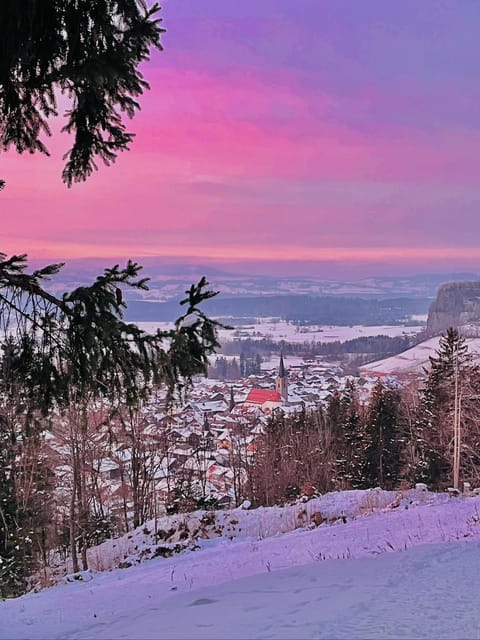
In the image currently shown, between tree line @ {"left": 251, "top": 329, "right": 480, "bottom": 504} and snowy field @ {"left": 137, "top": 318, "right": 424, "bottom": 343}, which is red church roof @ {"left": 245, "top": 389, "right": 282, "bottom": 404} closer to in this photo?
tree line @ {"left": 251, "top": 329, "right": 480, "bottom": 504}

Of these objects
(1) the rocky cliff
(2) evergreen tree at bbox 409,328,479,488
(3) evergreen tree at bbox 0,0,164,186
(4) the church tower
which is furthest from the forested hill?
(3) evergreen tree at bbox 0,0,164,186

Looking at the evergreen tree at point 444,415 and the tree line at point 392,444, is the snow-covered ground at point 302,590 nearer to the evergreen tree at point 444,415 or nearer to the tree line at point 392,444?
the evergreen tree at point 444,415

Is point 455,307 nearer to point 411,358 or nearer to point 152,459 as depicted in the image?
point 411,358

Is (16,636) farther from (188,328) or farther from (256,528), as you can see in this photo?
(256,528)

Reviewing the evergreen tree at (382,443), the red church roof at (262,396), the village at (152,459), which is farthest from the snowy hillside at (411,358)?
the evergreen tree at (382,443)

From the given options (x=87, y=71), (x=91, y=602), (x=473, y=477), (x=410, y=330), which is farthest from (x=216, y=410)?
(x=410, y=330)

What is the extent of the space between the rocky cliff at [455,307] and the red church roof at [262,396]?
38.9m

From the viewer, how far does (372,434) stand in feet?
83.6

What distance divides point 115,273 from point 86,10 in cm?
169

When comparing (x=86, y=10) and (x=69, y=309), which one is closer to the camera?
(x=86, y=10)

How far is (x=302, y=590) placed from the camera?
4.65m

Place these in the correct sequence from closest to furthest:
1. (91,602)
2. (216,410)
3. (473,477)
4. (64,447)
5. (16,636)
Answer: (16,636) → (91,602) → (64,447) → (473,477) → (216,410)

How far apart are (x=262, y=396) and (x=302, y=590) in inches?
2116

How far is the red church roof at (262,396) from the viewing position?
56697 mm
